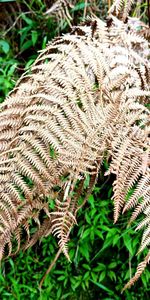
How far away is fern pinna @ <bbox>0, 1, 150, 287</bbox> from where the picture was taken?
1087 millimetres

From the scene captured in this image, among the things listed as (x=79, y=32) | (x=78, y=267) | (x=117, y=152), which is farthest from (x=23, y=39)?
(x=117, y=152)

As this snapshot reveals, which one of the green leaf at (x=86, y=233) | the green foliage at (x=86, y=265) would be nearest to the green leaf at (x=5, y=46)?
the green foliage at (x=86, y=265)

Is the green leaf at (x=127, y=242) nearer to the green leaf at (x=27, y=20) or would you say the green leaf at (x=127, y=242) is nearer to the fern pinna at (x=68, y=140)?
the fern pinna at (x=68, y=140)

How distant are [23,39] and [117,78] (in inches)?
37.8

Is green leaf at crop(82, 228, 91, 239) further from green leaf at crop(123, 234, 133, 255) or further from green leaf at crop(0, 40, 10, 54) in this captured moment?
green leaf at crop(0, 40, 10, 54)

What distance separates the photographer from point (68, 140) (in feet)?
3.54

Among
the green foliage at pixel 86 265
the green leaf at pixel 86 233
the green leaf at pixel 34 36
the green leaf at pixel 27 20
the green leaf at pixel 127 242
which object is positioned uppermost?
the green leaf at pixel 27 20

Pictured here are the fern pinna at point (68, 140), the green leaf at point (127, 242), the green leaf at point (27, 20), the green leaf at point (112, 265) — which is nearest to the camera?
the fern pinna at point (68, 140)

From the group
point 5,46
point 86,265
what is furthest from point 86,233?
point 5,46

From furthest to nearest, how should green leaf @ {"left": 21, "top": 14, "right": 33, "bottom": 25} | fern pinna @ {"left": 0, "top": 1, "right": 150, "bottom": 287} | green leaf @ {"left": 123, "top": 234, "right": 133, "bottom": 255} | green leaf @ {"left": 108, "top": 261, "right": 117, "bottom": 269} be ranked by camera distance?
green leaf @ {"left": 21, "top": 14, "right": 33, "bottom": 25} → green leaf @ {"left": 108, "top": 261, "right": 117, "bottom": 269} → green leaf @ {"left": 123, "top": 234, "right": 133, "bottom": 255} → fern pinna @ {"left": 0, "top": 1, "right": 150, "bottom": 287}

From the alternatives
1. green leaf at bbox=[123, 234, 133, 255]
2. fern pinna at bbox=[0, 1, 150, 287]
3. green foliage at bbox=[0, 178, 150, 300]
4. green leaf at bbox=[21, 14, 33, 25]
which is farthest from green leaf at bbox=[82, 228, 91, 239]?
green leaf at bbox=[21, 14, 33, 25]

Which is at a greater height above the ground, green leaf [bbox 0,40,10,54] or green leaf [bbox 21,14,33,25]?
green leaf [bbox 21,14,33,25]

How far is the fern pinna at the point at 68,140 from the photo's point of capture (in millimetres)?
1087

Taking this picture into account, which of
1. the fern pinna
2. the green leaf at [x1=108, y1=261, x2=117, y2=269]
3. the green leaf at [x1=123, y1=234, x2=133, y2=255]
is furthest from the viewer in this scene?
the green leaf at [x1=108, y1=261, x2=117, y2=269]
